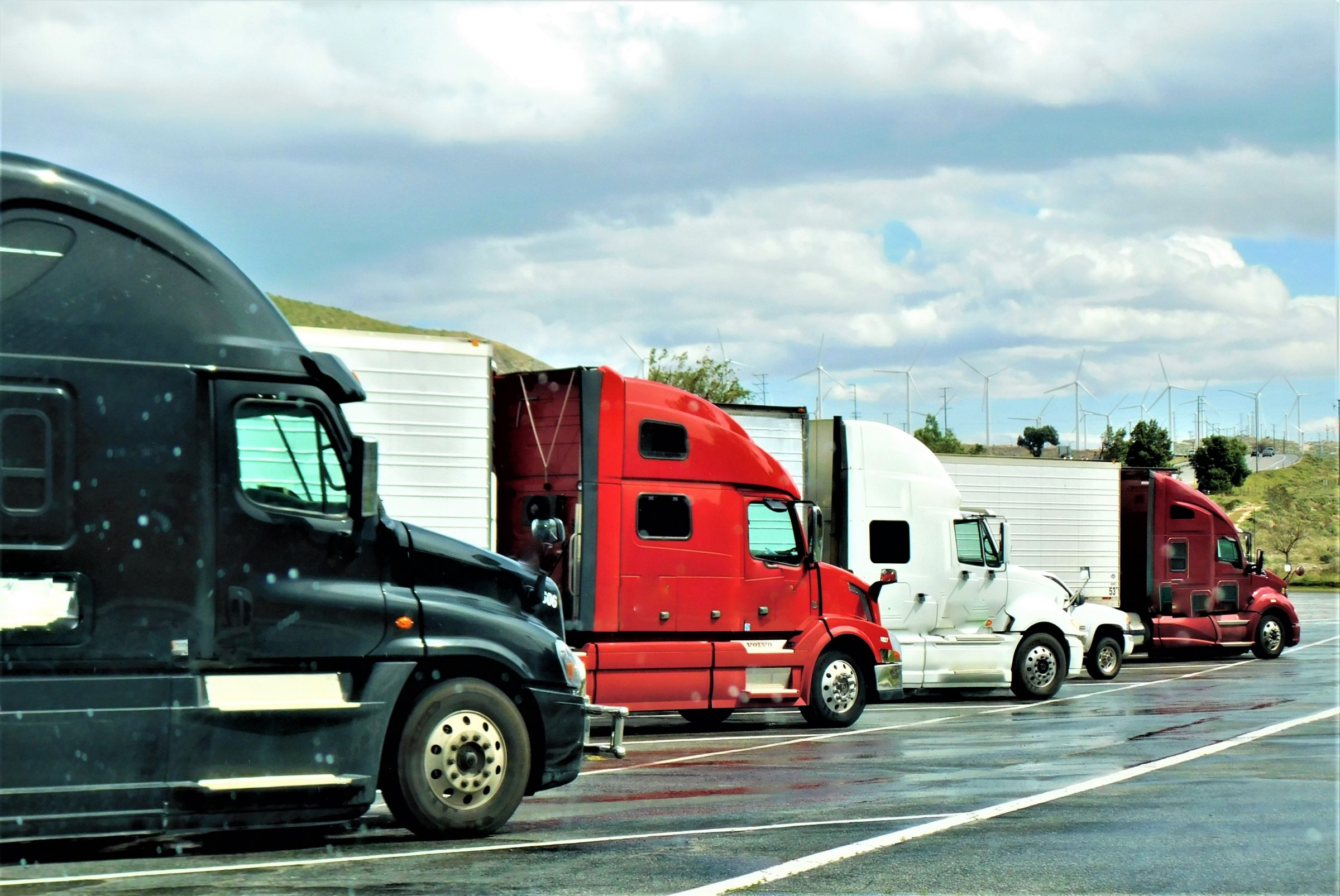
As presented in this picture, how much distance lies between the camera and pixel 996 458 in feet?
84.2

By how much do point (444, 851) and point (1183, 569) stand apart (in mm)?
23279

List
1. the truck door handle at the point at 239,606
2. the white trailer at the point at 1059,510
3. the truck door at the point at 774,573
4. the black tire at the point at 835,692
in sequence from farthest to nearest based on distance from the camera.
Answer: the white trailer at the point at 1059,510 → the black tire at the point at 835,692 → the truck door at the point at 774,573 → the truck door handle at the point at 239,606

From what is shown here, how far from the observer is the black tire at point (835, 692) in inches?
659

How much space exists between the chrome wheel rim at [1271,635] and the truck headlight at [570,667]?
24026mm

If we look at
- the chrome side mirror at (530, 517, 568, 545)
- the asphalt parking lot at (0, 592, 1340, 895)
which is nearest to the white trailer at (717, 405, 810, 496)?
the asphalt parking lot at (0, 592, 1340, 895)

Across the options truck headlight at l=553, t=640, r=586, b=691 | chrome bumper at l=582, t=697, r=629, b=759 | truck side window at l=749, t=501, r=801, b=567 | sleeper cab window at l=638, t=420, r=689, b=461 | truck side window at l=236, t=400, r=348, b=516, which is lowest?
chrome bumper at l=582, t=697, r=629, b=759

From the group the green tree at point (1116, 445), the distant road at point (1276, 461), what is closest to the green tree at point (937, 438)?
the green tree at point (1116, 445)

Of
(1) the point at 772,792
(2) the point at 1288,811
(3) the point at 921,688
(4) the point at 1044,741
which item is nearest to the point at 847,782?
(1) the point at 772,792

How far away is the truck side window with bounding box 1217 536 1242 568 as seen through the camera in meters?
29.0

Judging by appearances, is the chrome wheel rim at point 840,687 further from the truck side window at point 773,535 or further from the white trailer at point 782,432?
the white trailer at point 782,432

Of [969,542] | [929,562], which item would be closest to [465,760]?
[929,562]

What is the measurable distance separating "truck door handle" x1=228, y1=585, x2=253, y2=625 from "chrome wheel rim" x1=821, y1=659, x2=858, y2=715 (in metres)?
9.77

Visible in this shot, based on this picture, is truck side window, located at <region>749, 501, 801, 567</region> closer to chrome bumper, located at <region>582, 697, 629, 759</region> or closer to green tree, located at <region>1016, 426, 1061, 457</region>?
chrome bumper, located at <region>582, 697, 629, 759</region>

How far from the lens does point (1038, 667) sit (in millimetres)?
20969
